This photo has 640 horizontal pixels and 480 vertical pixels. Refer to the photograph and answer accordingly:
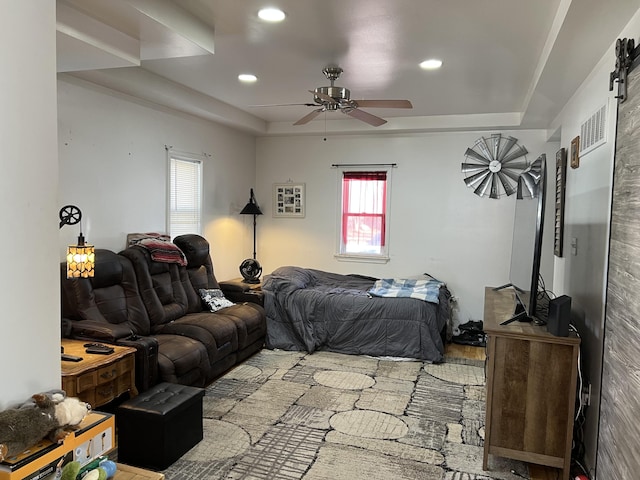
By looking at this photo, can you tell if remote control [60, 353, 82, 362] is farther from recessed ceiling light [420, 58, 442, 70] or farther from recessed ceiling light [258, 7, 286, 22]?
recessed ceiling light [420, 58, 442, 70]

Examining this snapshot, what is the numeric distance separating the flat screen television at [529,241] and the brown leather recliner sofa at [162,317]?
2363 millimetres

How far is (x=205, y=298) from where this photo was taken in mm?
4785

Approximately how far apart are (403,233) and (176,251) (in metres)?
3.01

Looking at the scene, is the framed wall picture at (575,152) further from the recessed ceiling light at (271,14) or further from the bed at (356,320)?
the recessed ceiling light at (271,14)

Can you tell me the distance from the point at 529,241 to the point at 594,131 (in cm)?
147

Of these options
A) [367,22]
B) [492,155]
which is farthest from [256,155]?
[367,22]

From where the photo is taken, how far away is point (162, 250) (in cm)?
434

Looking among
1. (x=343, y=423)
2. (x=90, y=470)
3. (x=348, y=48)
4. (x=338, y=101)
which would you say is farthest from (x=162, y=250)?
(x=90, y=470)

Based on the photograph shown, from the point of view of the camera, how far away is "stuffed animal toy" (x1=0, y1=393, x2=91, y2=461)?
56.8 inches

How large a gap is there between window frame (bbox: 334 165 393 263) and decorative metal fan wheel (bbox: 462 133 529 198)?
100cm

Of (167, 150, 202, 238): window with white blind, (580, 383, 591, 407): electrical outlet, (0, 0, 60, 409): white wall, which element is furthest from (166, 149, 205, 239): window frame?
(580, 383, 591, 407): electrical outlet

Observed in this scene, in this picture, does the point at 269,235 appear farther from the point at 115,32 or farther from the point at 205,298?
the point at 115,32

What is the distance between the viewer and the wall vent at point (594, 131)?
2.72m

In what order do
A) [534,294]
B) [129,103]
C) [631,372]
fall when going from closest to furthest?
[631,372], [534,294], [129,103]
